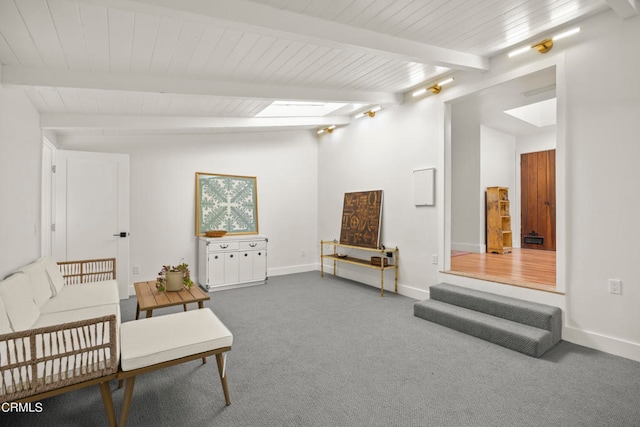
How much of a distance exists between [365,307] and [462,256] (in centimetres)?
261

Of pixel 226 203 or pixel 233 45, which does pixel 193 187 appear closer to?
pixel 226 203

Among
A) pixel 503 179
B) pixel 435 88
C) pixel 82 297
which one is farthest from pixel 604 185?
pixel 82 297

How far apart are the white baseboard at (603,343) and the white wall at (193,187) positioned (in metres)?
4.45

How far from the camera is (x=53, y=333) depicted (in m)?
2.25

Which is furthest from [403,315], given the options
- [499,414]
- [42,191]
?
[42,191]

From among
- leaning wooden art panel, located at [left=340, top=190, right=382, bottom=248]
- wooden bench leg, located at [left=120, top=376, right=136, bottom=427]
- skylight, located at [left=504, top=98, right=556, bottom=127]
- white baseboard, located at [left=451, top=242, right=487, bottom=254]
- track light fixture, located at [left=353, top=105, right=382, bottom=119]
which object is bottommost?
wooden bench leg, located at [left=120, top=376, right=136, bottom=427]

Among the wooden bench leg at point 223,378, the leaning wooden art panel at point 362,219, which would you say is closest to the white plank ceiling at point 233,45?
the leaning wooden art panel at point 362,219

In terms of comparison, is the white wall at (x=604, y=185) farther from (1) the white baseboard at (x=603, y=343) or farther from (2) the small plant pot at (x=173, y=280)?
(2) the small plant pot at (x=173, y=280)

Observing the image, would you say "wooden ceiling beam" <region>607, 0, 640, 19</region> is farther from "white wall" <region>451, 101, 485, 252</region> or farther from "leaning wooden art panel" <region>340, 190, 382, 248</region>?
"white wall" <region>451, 101, 485, 252</region>

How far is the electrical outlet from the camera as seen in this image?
110 inches

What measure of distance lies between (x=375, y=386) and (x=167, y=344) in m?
1.43

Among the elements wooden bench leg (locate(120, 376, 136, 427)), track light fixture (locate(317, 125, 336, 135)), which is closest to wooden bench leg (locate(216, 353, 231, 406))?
wooden bench leg (locate(120, 376, 136, 427))

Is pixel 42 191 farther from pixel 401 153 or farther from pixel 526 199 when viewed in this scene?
pixel 526 199

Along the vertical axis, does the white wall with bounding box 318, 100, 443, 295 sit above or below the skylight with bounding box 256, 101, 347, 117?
below
